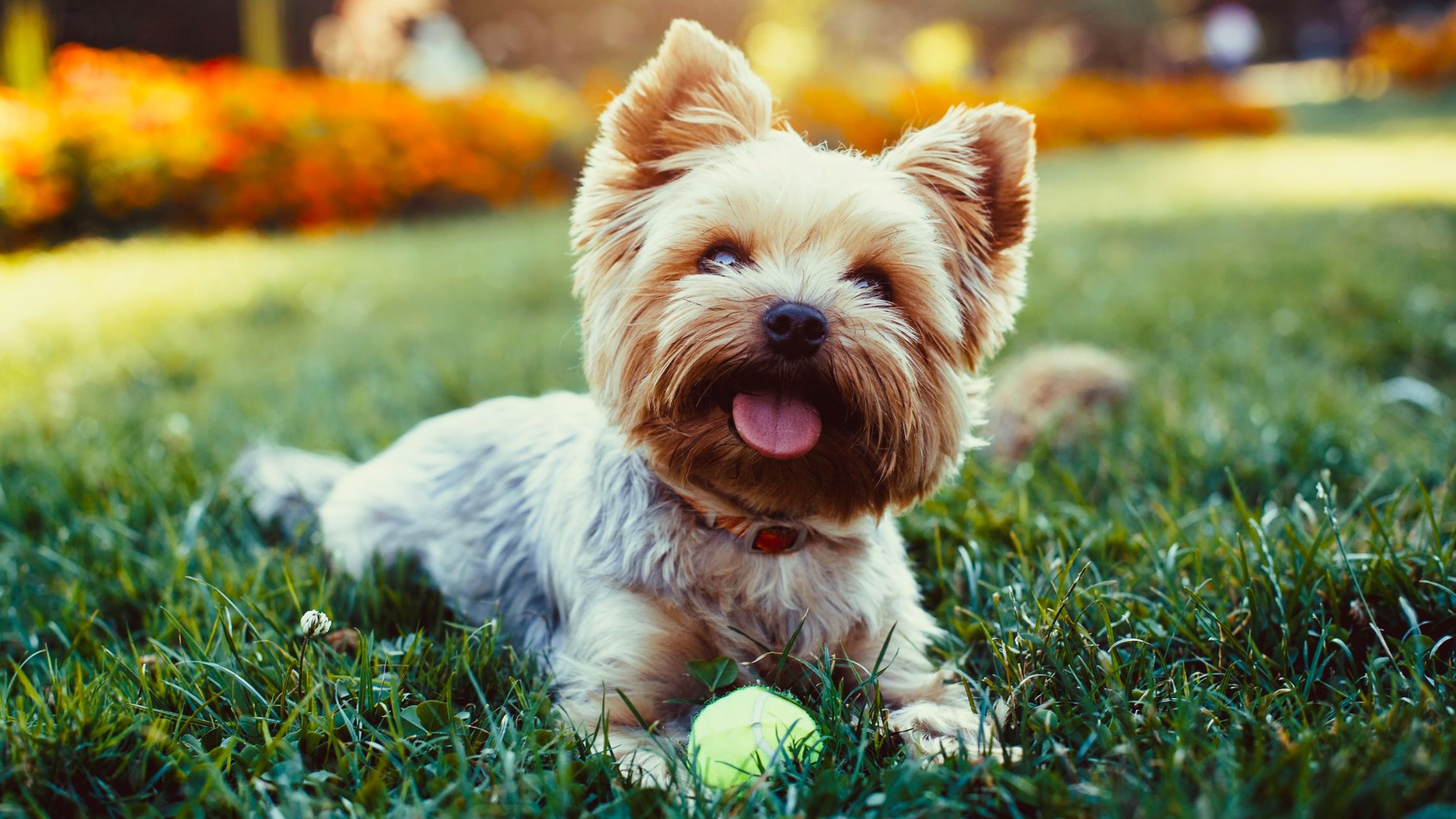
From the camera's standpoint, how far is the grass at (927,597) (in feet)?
6.41

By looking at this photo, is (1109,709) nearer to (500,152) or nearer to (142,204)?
(142,204)

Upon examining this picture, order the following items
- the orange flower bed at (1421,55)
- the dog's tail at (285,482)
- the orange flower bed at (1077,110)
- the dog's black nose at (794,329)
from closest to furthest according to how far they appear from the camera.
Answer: the dog's black nose at (794,329)
the dog's tail at (285,482)
the orange flower bed at (1077,110)
the orange flower bed at (1421,55)

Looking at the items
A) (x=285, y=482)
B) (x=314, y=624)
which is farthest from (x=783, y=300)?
(x=285, y=482)

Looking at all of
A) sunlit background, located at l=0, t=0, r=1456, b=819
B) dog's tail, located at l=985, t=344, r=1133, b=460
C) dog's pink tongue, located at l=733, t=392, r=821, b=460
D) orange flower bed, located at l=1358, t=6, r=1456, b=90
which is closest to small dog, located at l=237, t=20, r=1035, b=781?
dog's pink tongue, located at l=733, t=392, r=821, b=460

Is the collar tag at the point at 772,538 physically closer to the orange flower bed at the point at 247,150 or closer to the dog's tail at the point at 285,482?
the dog's tail at the point at 285,482

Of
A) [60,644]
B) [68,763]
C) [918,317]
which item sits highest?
[918,317]

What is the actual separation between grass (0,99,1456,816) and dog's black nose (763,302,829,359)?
820mm

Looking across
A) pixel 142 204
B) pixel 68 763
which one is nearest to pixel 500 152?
pixel 142 204

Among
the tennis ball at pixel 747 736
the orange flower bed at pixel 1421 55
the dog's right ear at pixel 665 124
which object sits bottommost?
the tennis ball at pixel 747 736

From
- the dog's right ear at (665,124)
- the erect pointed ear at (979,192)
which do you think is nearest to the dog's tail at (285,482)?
the dog's right ear at (665,124)

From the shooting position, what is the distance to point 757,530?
2602mm

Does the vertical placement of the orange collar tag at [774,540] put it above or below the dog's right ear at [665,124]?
below

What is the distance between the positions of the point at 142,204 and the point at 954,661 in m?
10.9

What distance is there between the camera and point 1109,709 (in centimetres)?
218
